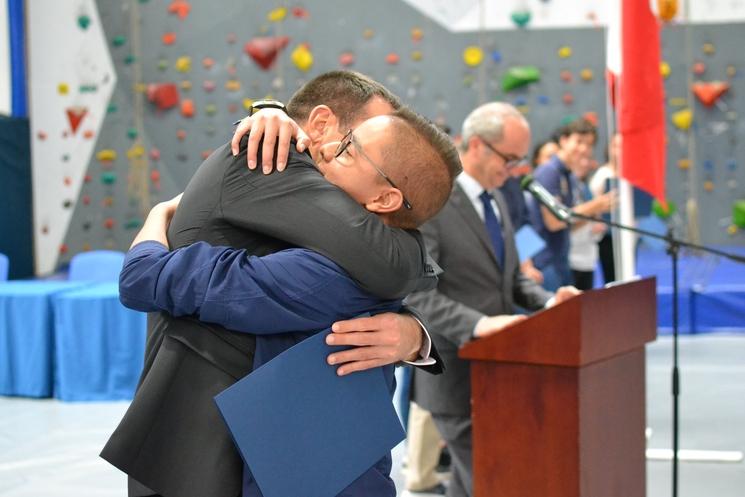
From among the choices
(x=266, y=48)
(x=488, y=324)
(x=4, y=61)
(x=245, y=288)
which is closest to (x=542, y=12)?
(x=266, y=48)

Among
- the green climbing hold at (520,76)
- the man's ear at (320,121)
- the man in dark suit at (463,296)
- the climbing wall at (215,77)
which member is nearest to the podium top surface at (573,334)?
the man in dark suit at (463,296)

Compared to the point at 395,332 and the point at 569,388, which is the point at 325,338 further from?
the point at 569,388

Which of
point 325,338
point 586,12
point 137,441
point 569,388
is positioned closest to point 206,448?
point 137,441

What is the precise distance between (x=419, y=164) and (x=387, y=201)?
0.07 m

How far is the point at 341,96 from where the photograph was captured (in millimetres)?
1652

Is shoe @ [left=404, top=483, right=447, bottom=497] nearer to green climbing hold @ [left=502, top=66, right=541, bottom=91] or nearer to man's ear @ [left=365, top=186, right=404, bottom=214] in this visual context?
man's ear @ [left=365, top=186, right=404, bottom=214]

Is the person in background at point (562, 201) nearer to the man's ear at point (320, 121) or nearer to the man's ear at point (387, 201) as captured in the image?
the man's ear at point (320, 121)

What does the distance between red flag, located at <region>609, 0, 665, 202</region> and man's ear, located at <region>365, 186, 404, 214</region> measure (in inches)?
135

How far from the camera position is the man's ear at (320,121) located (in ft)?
5.41

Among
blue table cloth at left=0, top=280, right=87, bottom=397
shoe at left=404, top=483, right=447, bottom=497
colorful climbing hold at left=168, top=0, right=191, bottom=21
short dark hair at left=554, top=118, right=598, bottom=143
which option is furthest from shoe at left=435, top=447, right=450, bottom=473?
colorful climbing hold at left=168, top=0, right=191, bottom=21

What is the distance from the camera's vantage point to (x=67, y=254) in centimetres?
1031

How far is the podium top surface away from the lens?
240 cm

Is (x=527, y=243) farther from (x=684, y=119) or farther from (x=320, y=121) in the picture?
(x=684, y=119)

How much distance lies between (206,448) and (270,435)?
0.10 m
